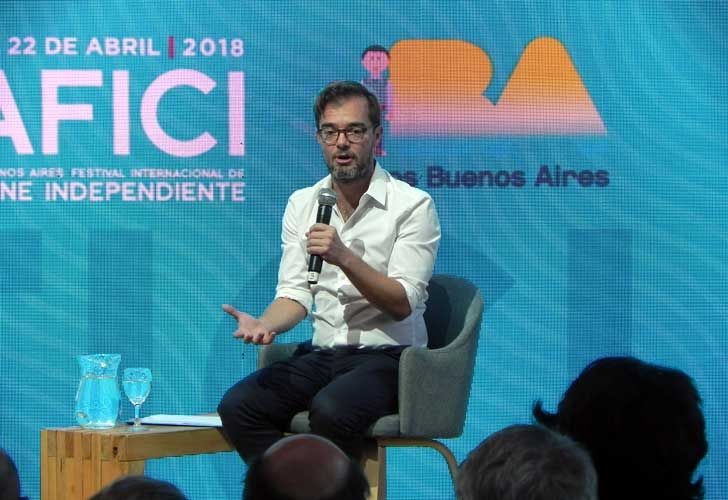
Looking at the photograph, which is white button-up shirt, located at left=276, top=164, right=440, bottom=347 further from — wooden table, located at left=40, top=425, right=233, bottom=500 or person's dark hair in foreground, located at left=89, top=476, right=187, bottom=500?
person's dark hair in foreground, located at left=89, top=476, right=187, bottom=500

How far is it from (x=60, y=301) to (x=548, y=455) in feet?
11.0

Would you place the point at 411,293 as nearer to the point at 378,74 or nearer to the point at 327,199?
the point at 327,199

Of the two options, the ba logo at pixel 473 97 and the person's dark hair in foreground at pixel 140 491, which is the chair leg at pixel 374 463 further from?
the person's dark hair in foreground at pixel 140 491

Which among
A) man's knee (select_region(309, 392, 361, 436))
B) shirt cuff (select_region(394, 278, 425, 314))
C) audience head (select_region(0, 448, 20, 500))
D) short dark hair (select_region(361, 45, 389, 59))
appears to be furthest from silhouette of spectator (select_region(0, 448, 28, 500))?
short dark hair (select_region(361, 45, 389, 59))

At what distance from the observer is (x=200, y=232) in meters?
4.69

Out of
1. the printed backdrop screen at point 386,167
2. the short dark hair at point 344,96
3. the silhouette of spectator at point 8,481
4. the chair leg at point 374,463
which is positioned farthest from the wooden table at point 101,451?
the silhouette of spectator at point 8,481

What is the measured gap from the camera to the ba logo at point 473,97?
15.3 ft

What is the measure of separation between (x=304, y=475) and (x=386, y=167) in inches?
121

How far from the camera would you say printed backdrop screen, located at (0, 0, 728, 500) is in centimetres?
465

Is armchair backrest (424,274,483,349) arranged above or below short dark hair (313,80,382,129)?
below

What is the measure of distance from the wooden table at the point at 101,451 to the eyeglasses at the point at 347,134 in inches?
36.4

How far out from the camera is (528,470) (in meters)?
1.65

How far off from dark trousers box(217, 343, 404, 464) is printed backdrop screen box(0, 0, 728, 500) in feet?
3.68

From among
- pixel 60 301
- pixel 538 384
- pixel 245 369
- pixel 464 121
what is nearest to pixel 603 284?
pixel 538 384
